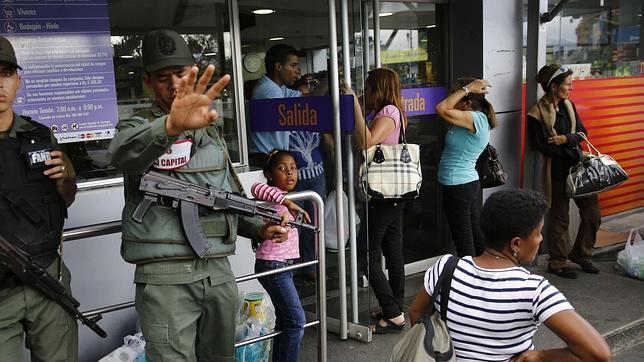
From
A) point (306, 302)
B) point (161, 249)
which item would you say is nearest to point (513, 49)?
point (306, 302)

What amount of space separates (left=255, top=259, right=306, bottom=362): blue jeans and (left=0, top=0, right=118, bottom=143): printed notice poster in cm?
143

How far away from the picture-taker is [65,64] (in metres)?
3.50

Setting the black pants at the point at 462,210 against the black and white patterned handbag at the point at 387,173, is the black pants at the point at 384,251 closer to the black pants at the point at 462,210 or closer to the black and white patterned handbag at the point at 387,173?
the black and white patterned handbag at the point at 387,173

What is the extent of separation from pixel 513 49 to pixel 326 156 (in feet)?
8.36

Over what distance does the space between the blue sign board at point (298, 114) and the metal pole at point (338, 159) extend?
0.03m

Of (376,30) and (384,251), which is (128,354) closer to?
(384,251)

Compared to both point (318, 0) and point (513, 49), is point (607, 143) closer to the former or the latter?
point (513, 49)

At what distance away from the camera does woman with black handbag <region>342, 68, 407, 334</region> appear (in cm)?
381

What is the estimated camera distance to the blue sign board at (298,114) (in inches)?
140

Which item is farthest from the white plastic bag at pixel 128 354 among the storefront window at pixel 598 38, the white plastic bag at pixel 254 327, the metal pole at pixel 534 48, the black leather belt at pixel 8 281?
the storefront window at pixel 598 38

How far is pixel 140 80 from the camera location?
3.87 metres

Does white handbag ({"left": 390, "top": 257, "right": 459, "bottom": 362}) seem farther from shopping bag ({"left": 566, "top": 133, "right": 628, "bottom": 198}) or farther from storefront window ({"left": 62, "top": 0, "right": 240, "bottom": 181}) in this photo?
shopping bag ({"left": 566, "top": 133, "right": 628, "bottom": 198})

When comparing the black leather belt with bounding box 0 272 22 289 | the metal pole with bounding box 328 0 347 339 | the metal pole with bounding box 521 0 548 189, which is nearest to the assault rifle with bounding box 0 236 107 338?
the black leather belt with bounding box 0 272 22 289

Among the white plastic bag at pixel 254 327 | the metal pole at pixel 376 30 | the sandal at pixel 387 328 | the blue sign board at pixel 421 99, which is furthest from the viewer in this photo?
the blue sign board at pixel 421 99
